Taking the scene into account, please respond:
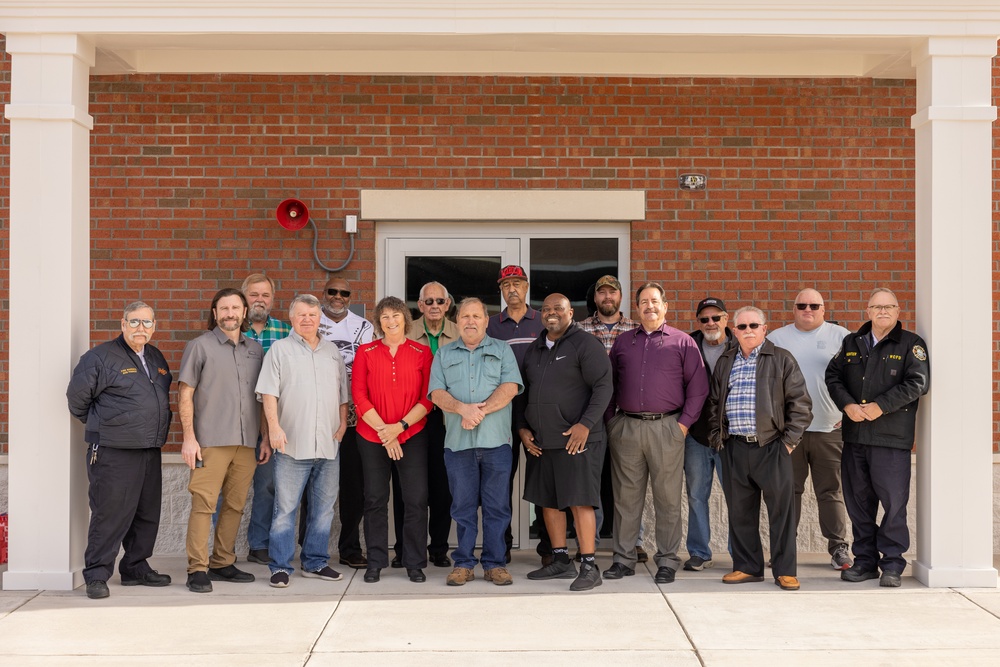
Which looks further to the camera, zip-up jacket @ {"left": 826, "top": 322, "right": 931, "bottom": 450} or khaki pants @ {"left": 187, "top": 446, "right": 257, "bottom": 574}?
khaki pants @ {"left": 187, "top": 446, "right": 257, "bottom": 574}

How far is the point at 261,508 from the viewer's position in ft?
22.3

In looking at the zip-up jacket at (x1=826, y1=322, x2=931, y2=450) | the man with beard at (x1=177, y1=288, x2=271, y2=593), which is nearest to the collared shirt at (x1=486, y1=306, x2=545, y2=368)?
the man with beard at (x1=177, y1=288, x2=271, y2=593)

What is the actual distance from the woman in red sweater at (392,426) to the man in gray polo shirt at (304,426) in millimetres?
169

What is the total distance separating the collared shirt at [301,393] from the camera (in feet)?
20.0

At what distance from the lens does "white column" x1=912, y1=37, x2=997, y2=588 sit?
19.8ft

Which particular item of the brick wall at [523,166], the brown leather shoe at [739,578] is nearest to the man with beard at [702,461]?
the brown leather shoe at [739,578]

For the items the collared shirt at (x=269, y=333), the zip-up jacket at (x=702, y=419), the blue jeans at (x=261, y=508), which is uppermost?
the collared shirt at (x=269, y=333)

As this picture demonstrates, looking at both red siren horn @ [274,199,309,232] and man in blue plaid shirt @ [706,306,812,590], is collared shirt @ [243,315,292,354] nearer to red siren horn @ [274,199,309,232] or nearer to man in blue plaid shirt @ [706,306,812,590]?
red siren horn @ [274,199,309,232]

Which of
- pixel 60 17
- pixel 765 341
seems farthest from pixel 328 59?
pixel 765 341

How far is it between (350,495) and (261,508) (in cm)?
63

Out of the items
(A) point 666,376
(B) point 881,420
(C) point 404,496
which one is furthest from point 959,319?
(C) point 404,496

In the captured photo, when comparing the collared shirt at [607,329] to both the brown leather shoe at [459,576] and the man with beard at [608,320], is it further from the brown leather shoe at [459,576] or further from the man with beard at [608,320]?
the brown leather shoe at [459,576]

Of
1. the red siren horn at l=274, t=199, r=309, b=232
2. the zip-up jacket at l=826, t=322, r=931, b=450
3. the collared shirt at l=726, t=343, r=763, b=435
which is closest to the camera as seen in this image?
the zip-up jacket at l=826, t=322, r=931, b=450

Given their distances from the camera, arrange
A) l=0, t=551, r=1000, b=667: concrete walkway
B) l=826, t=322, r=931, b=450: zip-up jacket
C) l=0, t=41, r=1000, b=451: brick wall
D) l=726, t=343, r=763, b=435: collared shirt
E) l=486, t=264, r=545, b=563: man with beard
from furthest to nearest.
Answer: l=0, t=41, r=1000, b=451: brick wall → l=486, t=264, r=545, b=563: man with beard → l=726, t=343, r=763, b=435: collared shirt → l=826, t=322, r=931, b=450: zip-up jacket → l=0, t=551, r=1000, b=667: concrete walkway
